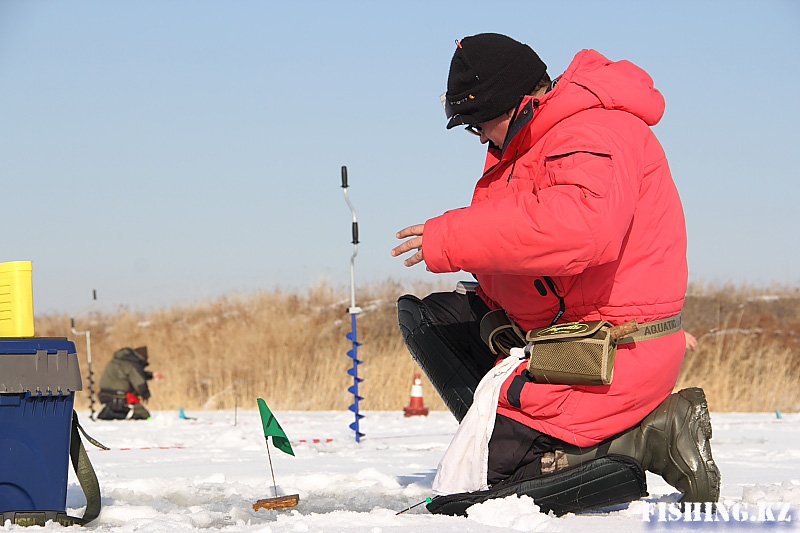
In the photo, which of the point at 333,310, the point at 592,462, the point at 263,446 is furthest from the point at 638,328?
the point at 333,310

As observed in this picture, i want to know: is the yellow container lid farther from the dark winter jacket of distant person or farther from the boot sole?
the dark winter jacket of distant person

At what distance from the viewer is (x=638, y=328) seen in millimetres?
2646

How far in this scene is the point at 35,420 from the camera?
2.54 m

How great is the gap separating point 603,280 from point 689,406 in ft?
1.57

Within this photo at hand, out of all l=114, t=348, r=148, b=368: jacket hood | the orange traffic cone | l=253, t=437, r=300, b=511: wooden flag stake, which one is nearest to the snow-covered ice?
l=253, t=437, r=300, b=511: wooden flag stake

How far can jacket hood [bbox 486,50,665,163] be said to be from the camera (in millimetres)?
2670

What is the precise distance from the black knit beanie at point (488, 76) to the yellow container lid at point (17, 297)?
141cm

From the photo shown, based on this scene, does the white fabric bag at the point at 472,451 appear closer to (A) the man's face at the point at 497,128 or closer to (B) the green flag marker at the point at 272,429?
(B) the green flag marker at the point at 272,429

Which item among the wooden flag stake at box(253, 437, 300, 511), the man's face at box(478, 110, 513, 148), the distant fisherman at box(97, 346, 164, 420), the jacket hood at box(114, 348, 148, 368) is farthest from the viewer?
the jacket hood at box(114, 348, 148, 368)

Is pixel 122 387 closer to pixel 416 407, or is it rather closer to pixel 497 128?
pixel 416 407

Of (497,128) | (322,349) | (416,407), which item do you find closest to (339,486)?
(497,128)

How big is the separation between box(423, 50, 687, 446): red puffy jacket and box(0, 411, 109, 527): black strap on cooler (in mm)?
1224

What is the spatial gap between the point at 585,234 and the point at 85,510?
5.58ft

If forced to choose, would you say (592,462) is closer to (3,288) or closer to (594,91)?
(594,91)
